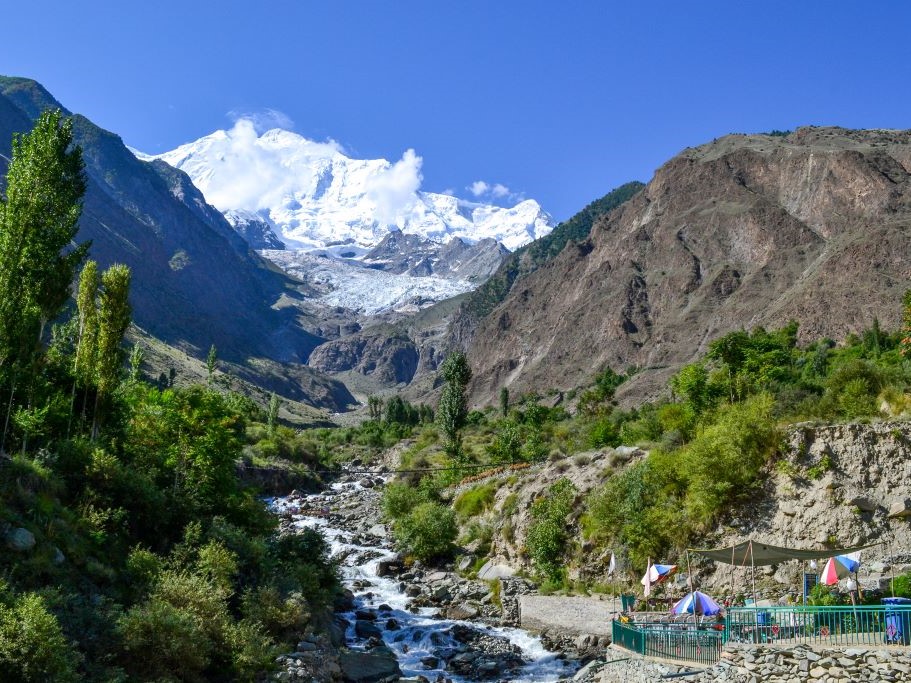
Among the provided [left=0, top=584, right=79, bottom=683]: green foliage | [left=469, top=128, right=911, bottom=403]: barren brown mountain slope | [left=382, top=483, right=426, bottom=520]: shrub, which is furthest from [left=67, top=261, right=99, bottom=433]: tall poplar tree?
[left=469, top=128, right=911, bottom=403]: barren brown mountain slope

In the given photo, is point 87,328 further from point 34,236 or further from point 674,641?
point 674,641

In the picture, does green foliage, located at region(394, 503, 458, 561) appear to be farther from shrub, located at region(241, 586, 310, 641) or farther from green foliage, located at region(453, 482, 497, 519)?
shrub, located at region(241, 586, 310, 641)

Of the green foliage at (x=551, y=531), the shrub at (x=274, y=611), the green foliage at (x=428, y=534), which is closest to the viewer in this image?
the shrub at (x=274, y=611)

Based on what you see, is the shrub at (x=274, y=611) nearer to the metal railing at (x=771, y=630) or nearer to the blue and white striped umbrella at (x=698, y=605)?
the metal railing at (x=771, y=630)

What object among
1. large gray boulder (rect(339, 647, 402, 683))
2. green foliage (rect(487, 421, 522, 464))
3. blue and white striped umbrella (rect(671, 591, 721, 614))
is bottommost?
large gray boulder (rect(339, 647, 402, 683))

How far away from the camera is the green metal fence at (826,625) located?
A: 18078 millimetres

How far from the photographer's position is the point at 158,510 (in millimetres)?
28516

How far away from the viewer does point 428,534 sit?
4622 centimetres

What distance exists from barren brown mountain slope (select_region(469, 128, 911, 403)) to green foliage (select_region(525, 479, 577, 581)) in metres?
79.8

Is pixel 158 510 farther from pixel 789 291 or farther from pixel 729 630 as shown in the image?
pixel 789 291

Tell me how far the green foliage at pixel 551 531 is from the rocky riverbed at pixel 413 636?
3468 millimetres

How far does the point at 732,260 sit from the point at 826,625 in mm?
144441

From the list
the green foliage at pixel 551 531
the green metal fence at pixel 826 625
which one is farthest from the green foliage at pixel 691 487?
the green metal fence at pixel 826 625

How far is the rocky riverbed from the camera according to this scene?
2784 cm
